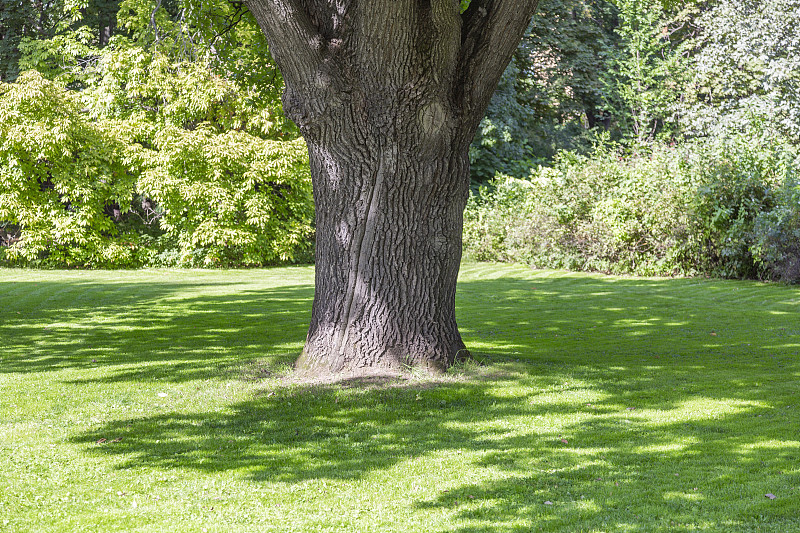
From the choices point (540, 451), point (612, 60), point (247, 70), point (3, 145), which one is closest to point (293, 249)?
point (3, 145)

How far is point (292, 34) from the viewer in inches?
253

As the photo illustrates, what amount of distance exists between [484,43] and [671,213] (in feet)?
38.7

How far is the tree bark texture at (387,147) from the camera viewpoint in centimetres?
649

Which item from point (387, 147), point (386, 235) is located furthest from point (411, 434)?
point (387, 147)

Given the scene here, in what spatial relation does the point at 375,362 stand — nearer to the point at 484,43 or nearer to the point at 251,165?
the point at 484,43

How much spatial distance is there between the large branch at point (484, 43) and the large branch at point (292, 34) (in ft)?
4.25

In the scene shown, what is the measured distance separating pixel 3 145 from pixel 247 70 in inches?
560

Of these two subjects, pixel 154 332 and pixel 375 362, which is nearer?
pixel 375 362

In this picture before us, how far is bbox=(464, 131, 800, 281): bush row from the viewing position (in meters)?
15.9

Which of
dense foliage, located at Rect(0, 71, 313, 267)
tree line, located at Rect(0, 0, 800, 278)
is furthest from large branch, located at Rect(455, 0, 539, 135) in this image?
dense foliage, located at Rect(0, 71, 313, 267)

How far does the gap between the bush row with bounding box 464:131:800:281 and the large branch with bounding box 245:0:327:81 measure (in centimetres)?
1179

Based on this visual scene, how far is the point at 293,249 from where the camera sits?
25.0 meters

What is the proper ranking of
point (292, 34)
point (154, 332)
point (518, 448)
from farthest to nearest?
point (154, 332) → point (292, 34) → point (518, 448)

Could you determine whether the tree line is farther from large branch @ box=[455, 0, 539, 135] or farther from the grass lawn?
large branch @ box=[455, 0, 539, 135]
